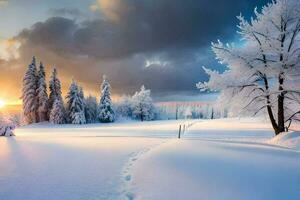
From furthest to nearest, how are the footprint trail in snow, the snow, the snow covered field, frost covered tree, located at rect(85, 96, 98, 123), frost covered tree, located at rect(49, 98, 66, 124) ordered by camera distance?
frost covered tree, located at rect(85, 96, 98, 123) → frost covered tree, located at rect(49, 98, 66, 124) → the snow → the snow covered field → the footprint trail in snow

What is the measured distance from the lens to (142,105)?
95438 millimetres

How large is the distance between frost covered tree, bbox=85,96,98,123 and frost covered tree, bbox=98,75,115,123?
355 centimetres

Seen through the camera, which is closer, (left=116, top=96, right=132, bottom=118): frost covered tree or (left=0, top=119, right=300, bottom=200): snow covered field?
(left=0, top=119, right=300, bottom=200): snow covered field

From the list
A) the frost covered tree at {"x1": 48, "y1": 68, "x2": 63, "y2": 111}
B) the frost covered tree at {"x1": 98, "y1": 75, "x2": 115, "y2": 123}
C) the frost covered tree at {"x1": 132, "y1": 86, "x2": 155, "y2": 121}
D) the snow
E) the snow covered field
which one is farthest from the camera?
the frost covered tree at {"x1": 132, "y1": 86, "x2": 155, "y2": 121}

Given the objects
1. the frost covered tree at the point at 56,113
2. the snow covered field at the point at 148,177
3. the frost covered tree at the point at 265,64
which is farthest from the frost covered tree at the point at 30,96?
the snow covered field at the point at 148,177

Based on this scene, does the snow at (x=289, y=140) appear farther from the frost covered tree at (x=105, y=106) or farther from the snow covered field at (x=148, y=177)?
the frost covered tree at (x=105, y=106)

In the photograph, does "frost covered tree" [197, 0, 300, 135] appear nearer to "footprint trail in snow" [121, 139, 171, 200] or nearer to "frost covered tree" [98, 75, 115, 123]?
"footprint trail in snow" [121, 139, 171, 200]

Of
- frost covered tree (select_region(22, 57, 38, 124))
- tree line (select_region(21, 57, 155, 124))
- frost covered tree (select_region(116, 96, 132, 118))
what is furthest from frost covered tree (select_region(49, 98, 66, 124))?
frost covered tree (select_region(116, 96, 132, 118))

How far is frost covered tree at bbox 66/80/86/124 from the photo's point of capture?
6681 centimetres

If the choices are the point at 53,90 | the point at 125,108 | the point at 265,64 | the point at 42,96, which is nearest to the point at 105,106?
the point at 53,90

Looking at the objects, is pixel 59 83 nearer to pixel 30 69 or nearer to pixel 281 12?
pixel 30 69

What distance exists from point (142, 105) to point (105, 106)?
72.5ft

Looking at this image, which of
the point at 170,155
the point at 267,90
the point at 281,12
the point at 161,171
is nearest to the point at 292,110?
the point at 267,90

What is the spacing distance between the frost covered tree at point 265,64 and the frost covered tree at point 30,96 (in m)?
50.1
